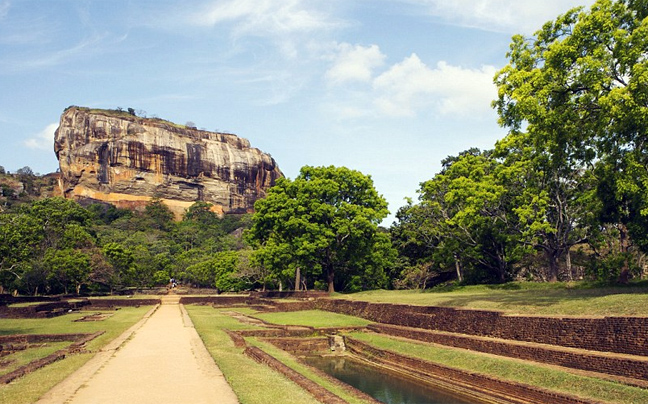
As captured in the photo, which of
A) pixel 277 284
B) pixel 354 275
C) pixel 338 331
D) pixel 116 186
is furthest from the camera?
pixel 116 186

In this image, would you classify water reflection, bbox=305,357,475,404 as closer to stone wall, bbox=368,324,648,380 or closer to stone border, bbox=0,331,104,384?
stone wall, bbox=368,324,648,380

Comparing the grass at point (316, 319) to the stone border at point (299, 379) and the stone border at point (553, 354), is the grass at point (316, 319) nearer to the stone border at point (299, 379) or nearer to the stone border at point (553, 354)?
the stone border at point (553, 354)

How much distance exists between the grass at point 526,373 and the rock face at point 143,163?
12371cm

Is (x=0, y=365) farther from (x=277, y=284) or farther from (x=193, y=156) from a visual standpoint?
(x=193, y=156)

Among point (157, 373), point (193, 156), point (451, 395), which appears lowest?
point (451, 395)

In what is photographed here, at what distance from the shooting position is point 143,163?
130 metres

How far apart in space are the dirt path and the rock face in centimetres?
12177

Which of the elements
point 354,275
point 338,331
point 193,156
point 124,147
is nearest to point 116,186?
point 124,147

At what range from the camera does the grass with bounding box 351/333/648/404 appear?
8.77 meters

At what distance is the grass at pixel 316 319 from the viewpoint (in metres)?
22.1

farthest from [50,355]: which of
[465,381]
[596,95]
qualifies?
[596,95]

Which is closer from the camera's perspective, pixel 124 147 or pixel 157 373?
pixel 157 373

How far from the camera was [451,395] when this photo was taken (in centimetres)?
1176

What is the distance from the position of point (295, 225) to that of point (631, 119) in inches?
874
